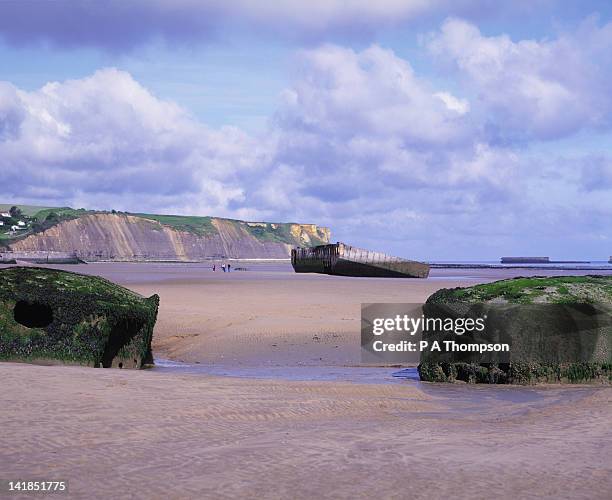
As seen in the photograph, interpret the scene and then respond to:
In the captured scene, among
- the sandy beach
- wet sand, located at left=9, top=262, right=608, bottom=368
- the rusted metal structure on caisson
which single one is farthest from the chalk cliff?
the sandy beach

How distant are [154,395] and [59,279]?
401cm

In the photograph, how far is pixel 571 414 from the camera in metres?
6.76

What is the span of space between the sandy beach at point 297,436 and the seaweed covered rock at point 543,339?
0.86 feet

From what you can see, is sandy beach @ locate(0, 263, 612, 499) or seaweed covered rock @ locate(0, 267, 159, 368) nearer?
sandy beach @ locate(0, 263, 612, 499)

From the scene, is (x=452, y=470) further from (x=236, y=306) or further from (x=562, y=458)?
(x=236, y=306)

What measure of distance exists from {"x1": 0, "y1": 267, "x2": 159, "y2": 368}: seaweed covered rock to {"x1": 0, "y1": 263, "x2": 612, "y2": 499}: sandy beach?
3.83 feet

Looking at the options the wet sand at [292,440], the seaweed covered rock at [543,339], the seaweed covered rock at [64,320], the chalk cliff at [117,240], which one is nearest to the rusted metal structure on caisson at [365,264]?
the seaweed covered rock at [64,320]

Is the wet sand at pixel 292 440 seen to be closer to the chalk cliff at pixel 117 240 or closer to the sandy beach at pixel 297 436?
the sandy beach at pixel 297 436

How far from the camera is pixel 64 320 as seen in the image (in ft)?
32.1

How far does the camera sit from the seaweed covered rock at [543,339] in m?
8.69

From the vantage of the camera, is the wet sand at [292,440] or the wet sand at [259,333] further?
the wet sand at [259,333]

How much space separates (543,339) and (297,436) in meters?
4.40

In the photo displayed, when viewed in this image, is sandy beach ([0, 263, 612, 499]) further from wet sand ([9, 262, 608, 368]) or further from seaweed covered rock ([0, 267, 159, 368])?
wet sand ([9, 262, 608, 368])

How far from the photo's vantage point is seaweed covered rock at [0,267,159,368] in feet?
31.4
